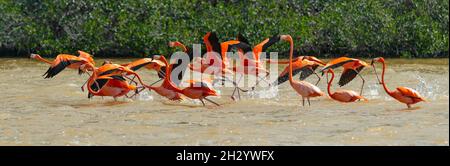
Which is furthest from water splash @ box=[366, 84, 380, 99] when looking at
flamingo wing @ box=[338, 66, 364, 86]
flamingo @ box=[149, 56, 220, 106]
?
flamingo @ box=[149, 56, 220, 106]

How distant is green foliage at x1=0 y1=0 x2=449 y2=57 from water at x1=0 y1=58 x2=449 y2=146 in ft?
12.6

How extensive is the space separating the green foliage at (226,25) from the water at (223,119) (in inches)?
151

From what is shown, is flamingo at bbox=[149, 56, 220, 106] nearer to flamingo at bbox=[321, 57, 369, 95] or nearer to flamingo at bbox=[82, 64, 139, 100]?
flamingo at bbox=[82, 64, 139, 100]

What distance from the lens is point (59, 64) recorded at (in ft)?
34.2

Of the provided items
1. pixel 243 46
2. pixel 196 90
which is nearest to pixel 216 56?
pixel 243 46

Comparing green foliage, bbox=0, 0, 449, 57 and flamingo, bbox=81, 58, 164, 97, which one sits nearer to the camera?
flamingo, bbox=81, 58, 164, 97

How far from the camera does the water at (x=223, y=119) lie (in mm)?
7520

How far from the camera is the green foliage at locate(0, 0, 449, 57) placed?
51.0ft

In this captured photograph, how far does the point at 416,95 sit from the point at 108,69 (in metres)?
3.23

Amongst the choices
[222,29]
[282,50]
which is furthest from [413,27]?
[222,29]

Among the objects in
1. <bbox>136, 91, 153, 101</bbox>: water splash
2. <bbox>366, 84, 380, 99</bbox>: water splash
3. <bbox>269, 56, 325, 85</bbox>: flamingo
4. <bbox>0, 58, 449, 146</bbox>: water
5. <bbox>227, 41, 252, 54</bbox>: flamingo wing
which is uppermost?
<bbox>227, 41, 252, 54</bbox>: flamingo wing

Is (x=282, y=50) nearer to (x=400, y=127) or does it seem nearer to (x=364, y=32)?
(x=364, y=32)

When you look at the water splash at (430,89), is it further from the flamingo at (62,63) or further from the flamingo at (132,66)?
the flamingo at (62,63)

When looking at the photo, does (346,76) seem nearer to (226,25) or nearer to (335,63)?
(335,63)
